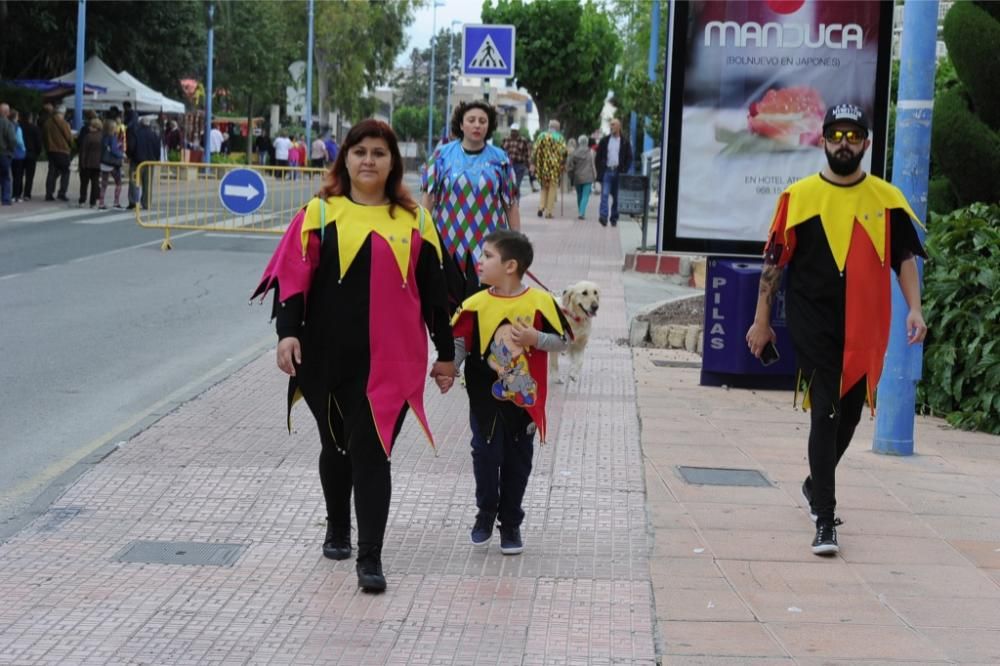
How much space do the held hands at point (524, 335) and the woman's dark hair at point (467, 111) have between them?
11.0 feet

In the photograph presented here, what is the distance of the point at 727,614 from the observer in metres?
5.32

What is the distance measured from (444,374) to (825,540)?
1.79 meters

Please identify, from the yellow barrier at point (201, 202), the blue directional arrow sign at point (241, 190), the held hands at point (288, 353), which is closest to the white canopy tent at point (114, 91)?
the yellow barrier at point (201, 202)

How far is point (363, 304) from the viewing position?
5406 millimetres

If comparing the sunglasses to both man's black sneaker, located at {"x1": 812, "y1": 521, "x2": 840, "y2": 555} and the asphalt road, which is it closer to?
man's black sneaker, located at {"x1": 812, "y1": 521, "x2": 840, "y2": 555}

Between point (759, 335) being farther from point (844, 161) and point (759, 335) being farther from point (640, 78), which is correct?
point (640, 78)

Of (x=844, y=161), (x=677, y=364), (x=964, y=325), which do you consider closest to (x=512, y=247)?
(x=844, y=161)

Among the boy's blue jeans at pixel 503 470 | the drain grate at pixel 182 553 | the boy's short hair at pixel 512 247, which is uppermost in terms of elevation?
the boy's short hair at pixel 512 247

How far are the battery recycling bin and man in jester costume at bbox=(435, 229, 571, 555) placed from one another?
4714 millimetres

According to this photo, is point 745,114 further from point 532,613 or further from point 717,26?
point 532,613

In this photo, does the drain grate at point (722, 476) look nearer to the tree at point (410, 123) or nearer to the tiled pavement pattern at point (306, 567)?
the tiled pavement pattern at point (306, 567)

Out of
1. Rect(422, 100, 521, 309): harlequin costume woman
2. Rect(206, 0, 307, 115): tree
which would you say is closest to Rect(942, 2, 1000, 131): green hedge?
Rect(422, 100, 521, 309): harlequin costume woman

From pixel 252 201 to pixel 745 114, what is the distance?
12.2m

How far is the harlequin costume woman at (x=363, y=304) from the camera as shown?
5387 mm
